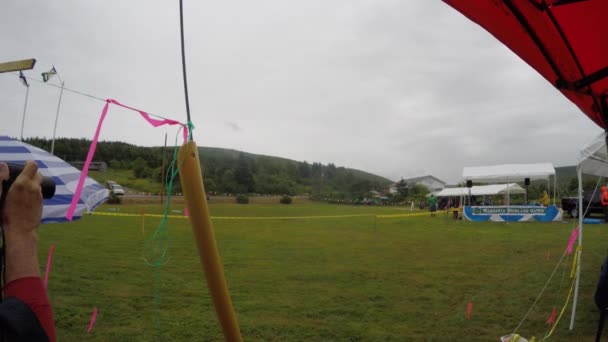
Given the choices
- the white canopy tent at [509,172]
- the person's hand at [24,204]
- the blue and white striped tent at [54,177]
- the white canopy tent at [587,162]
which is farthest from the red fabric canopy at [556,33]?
the white canopy tent at [509,172]

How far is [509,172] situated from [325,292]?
Result: 707 inches

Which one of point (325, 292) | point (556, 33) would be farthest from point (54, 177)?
point (325, 292)

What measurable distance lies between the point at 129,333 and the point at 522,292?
5532 millimetres

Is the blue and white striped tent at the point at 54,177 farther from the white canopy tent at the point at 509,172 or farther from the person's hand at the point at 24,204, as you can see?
the white canopy tent at the point at 509,172

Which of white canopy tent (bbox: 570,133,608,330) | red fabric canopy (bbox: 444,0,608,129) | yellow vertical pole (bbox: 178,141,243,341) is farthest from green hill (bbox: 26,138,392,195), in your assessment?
white canopy tent (bbox: 570,133,608,330)

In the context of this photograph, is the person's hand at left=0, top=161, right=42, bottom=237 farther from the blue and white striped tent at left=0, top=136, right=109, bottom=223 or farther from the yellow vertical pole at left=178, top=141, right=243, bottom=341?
the blue and white striped tent at left=0, top=136, right=109, bottom=223

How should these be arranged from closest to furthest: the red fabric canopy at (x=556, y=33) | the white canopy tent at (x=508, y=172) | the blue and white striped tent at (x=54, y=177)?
the red fabric canopy at (x=556, y=33) → the blue and white striped tent at (x=54, y=177) → the white canopy tent at (x=508, y=172)

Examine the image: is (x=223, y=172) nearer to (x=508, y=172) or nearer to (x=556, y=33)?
(x=508, y=172)

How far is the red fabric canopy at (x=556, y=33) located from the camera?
1.51 meters

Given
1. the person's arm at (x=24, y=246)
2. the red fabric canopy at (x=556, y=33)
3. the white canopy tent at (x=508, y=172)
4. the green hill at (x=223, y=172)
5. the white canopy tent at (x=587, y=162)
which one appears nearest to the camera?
the person's arm at (x=24, y=246)

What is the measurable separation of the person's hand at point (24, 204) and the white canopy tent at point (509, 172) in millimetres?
21827

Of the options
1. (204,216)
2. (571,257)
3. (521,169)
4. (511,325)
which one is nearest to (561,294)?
(511,325)

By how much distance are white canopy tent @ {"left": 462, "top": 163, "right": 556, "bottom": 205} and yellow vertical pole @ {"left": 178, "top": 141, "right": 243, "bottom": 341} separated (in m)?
21.5

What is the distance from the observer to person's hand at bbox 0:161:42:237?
28.8 inches
